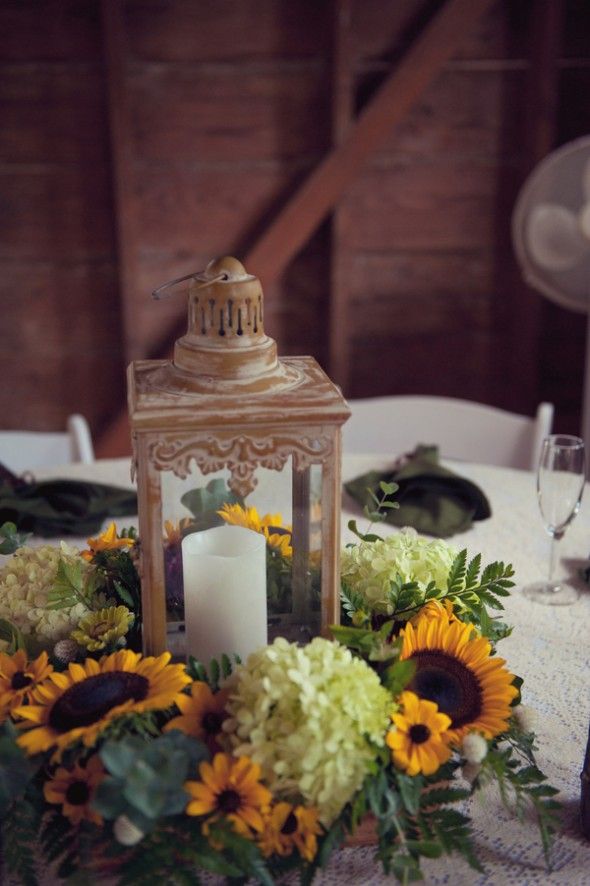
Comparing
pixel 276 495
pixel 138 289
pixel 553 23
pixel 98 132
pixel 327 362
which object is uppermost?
pixel 553 23

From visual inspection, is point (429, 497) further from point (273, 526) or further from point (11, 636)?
point (11, 636)

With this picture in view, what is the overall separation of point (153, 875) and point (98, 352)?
2530 millimetres

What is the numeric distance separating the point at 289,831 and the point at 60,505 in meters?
0.91

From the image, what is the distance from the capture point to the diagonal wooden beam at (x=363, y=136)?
273 centimetres

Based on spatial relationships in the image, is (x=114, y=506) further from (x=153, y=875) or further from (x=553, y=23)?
(x=553, y=23)

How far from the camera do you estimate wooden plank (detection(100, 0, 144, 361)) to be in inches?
107

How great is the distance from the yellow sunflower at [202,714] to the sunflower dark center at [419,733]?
0.16 metres

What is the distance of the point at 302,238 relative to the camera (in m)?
2.92

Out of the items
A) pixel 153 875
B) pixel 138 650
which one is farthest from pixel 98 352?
pixel 153 875

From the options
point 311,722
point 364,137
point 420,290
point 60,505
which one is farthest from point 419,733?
point 420,290

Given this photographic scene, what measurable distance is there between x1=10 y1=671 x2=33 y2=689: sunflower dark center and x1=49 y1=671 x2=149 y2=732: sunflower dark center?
0.05 m

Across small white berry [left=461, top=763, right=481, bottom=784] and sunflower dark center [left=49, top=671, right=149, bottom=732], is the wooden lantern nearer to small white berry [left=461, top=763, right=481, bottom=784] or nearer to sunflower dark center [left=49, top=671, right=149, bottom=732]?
sunflower dark center [left=49, top=671, right=149, bottom=732]

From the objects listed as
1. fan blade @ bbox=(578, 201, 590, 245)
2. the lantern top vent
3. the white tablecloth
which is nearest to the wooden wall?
fan blade @ bbox=(578, 201, 590, 245)

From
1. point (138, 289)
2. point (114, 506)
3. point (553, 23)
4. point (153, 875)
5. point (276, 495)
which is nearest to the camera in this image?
point (153, 875)
